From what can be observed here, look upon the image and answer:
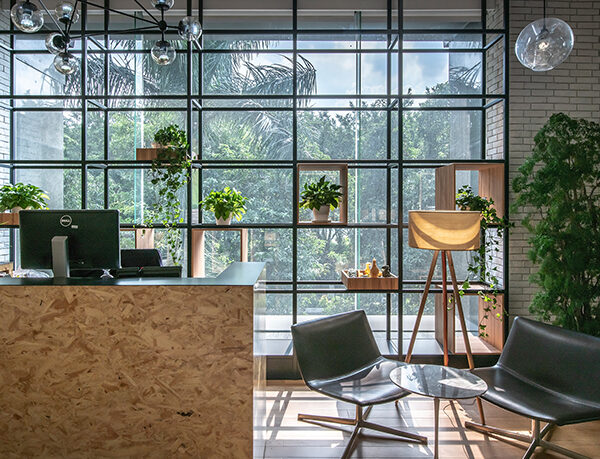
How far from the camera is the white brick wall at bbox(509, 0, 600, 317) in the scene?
420 centimetres

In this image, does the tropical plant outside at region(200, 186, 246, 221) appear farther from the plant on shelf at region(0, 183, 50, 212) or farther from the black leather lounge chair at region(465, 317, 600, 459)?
the black leather lounge chair at region(465, 317, 600, 459)

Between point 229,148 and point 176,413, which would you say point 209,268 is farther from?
point 176,413

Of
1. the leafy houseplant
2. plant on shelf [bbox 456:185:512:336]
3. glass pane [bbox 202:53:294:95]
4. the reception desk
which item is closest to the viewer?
the reception desk

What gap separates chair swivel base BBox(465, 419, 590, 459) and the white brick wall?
4.94 feet

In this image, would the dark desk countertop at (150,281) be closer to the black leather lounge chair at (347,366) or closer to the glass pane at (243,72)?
the black leather lounge chair at (347,366)

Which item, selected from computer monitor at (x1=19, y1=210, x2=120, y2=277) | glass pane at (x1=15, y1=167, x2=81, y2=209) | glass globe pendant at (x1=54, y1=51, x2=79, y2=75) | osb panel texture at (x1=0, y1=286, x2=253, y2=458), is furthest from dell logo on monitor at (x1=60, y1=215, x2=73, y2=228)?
glass pane at (x1=15, y1=167, x2=81, y2=209)

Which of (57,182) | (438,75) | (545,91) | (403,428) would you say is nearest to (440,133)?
(438,75)

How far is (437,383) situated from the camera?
2.63 m

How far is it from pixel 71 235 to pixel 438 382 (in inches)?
93.9

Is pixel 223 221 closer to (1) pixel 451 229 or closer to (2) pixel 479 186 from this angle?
(1) pixel 451 229

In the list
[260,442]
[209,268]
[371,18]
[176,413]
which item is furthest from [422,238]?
[371,18]

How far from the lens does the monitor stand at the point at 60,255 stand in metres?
2.49

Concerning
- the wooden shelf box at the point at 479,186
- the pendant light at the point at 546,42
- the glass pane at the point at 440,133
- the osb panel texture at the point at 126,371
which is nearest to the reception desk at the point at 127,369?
the osb panel texture at the point at 126,371

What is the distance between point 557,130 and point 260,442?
3325mm
